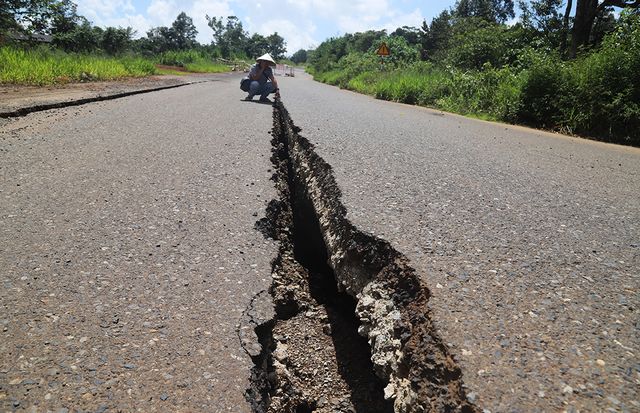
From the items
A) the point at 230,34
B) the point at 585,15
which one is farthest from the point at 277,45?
the point at 585,15

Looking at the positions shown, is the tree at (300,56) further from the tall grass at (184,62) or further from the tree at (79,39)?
the tree at (79,39)

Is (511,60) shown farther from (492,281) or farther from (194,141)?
(492,281)

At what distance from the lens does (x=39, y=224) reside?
2385 mm

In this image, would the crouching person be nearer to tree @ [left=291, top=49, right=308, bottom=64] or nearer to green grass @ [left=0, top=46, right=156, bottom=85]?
green grass @ [left=0, top=46, right=156, bottom=85]

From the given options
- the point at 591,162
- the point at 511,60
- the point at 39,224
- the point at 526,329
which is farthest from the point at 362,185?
the point at 511,60

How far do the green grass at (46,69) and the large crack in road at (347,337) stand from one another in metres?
10.1

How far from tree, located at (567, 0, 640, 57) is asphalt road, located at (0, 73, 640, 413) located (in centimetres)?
1214

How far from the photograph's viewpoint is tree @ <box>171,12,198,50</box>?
49778 millimetres

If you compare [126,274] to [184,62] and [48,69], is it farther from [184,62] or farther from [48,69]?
[184,62]

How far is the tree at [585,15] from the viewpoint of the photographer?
45.4 ft

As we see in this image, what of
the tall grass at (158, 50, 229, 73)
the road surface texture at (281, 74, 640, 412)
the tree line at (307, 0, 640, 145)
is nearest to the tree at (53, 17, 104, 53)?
the tall grass at (158, 50, 229, 73)

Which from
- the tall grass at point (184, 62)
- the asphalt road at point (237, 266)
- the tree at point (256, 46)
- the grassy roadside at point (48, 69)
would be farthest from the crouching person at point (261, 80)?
the tree at point (256, 46)

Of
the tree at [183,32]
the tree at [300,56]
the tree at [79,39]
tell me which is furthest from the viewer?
the tree at [300,56]

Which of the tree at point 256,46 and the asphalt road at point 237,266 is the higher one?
the tree at point 256,46
